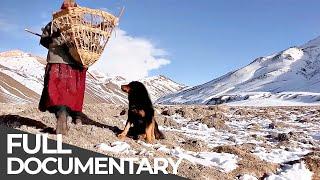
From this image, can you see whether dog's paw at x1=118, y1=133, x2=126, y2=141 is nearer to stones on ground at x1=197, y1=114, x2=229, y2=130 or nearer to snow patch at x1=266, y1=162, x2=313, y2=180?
snow patch at x1=266, y1=162, x2=313, y2=180

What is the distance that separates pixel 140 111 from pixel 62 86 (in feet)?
6.87

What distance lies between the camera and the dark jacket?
10.3 metres

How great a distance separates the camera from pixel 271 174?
33.3ft

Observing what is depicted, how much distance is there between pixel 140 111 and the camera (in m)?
11.8

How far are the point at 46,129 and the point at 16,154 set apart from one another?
9.03 ft

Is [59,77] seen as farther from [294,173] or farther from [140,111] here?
[294,173]

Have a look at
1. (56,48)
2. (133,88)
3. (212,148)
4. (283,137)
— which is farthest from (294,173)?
(283,137)

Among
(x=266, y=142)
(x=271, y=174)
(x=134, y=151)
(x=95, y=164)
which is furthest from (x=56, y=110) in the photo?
(x=266, y=142)

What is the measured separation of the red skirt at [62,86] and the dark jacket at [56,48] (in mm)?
106

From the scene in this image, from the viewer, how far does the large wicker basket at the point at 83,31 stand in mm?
9961

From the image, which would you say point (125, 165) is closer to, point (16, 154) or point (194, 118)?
point (16, 154)

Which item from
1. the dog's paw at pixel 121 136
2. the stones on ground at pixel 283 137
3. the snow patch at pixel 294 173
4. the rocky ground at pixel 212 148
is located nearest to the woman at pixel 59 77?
the rocky ground at pixel 212 148

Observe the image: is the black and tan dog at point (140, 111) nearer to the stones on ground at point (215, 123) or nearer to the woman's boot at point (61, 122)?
the woman's boot at point (61, 122)

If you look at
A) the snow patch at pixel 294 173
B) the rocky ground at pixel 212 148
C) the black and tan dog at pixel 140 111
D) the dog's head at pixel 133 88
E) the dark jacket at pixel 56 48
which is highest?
the dark jacket at pixel 56 48
